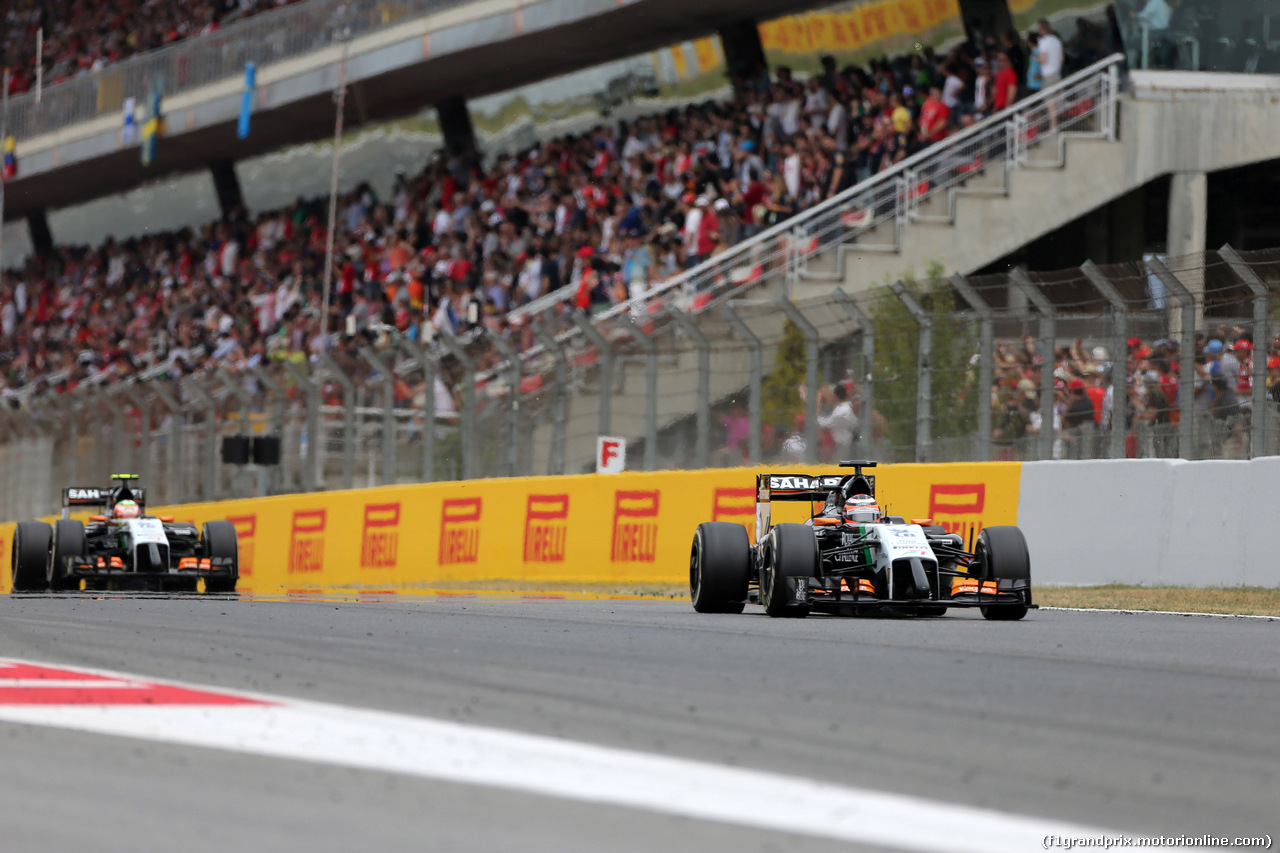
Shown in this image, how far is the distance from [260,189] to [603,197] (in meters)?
15.5

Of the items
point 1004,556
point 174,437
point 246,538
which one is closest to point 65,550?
point 246,538

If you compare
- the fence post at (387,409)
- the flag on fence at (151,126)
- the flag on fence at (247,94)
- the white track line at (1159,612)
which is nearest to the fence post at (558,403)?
the fence post at (387,409)

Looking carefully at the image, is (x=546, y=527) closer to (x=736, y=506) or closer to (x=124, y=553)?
(x=736, y=506)

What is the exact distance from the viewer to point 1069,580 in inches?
531

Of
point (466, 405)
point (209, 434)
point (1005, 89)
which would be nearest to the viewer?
point (466, 405)

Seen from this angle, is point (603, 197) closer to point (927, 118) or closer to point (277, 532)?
point (927, 118)

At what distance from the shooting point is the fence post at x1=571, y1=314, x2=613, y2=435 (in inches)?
665

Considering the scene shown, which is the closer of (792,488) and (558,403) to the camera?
(792,488)

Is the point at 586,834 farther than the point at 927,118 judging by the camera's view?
No

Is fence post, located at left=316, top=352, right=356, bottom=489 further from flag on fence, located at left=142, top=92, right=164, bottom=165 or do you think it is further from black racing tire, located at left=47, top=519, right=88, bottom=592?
flag on fence, located at left=142, top=92, right=164, bottom=165

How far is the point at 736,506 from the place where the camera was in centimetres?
1527

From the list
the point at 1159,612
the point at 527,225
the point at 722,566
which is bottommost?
the point at 1159,612

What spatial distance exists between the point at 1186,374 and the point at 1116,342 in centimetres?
63

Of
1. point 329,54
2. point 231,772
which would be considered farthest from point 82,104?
point 231,772
